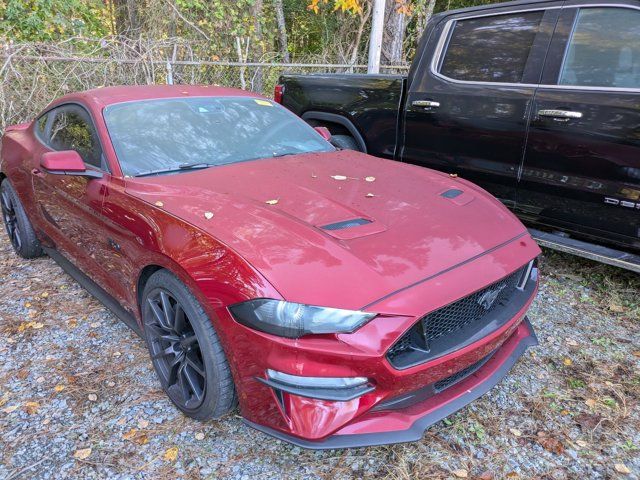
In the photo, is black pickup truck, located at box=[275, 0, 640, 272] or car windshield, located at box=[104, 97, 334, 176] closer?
car windshield, located at box=[104, 97, 334, 176]

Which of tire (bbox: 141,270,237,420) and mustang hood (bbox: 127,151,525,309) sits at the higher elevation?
mustang hood (bbox: 127,151,525,309)

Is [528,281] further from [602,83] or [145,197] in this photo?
[145,197]

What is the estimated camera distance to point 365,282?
1767 millimetres

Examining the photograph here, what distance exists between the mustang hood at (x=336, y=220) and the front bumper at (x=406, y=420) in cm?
48

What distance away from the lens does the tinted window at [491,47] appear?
3570 mm

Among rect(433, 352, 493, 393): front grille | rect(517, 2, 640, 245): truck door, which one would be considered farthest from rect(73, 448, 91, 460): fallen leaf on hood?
rect(517, 2, 640, 245): truck door

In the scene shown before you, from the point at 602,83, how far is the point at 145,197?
119 inches

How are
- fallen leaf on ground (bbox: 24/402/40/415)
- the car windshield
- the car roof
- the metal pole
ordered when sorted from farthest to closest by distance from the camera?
the metal pole, the car roof, the car windshield, fallen leaf on ground (bbox: 24/402/40/415)

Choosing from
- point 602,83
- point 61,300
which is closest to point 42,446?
point 61,300

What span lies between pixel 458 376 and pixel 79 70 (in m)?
7.20

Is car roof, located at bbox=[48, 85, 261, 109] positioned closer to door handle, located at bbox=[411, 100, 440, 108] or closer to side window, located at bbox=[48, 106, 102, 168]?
side window, located at bbox=[48, 106, 102, 168]

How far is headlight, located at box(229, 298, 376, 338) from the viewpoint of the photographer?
1.68m

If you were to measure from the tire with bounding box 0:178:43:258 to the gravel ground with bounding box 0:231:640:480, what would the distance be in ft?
3.06

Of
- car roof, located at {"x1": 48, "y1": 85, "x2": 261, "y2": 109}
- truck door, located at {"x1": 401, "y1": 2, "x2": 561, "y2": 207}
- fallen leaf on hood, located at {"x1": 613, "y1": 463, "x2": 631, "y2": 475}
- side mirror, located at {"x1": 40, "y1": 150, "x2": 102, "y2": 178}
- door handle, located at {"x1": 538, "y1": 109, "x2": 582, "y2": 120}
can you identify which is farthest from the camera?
truck door, located at {"x1": 401, "y1": 2, "x2": 561, "y2": 207}
